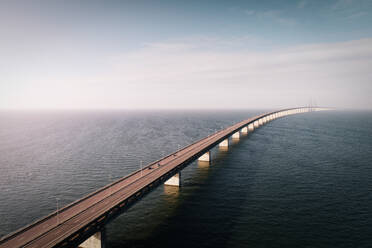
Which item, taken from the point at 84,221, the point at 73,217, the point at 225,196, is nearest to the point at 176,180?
the point at 225,196

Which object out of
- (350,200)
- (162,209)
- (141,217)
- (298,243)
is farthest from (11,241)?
(350,200)

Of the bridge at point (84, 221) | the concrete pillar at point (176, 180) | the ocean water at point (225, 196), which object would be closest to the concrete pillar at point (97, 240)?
the bridge at point (84, 221)

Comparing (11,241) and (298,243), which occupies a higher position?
(11,241)

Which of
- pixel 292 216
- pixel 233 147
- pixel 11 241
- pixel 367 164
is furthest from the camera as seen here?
pixel 233 147

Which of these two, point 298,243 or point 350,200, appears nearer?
point 298,243

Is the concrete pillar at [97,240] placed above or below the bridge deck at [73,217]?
below

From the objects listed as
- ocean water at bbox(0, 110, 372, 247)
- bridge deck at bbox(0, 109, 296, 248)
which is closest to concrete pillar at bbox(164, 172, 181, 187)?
ocean water at bbox(0, 110, 372, 247)

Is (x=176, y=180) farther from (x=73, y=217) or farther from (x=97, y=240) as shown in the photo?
(x=73, y=217)

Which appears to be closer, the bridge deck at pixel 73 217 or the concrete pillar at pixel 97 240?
the bridge deck at pixel 73 217

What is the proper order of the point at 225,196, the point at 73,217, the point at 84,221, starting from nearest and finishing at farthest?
the point at 84,221
the point at 73,217
the point at 225,196

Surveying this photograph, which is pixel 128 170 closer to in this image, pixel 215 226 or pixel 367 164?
pixel 215 226

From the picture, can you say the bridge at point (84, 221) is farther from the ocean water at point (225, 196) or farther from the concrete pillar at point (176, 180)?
the concrete pillar at point (176, 180)
